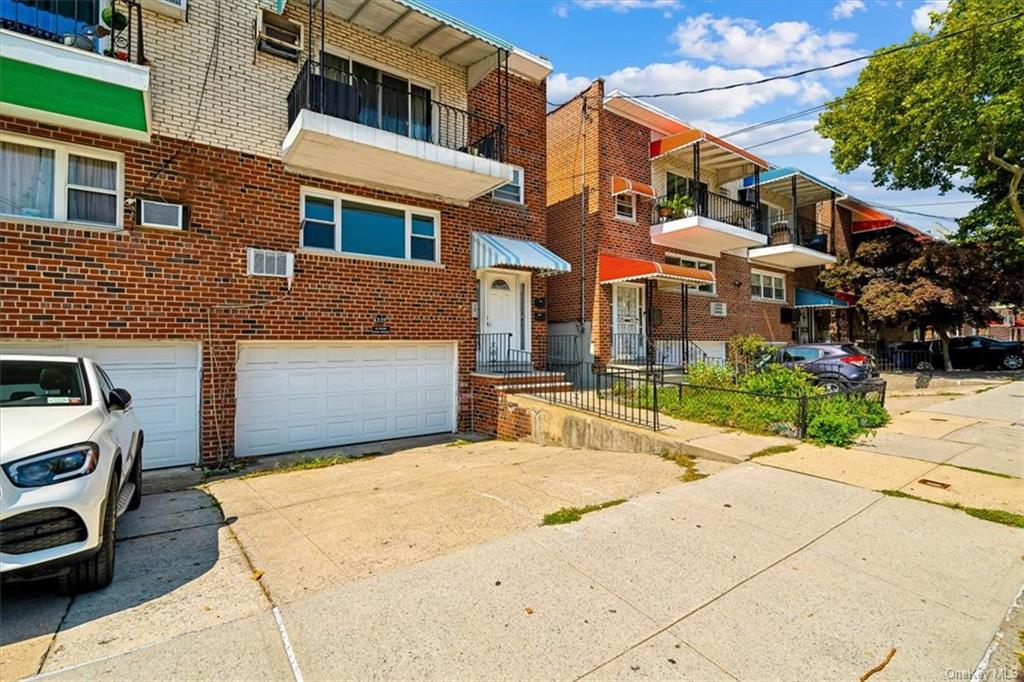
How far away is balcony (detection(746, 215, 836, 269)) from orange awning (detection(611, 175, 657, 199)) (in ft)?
21.1

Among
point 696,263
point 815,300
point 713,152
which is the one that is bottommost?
point 815,300

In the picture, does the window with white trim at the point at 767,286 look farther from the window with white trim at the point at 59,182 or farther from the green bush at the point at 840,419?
the window with white trim at the point at 59,182

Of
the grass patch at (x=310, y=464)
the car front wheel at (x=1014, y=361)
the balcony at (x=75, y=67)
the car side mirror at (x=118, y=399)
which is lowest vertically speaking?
the grass patch at (x=310, y=464)

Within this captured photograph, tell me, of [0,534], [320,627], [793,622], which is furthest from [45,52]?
[793,622]

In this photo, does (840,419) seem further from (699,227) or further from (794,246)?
(794,246)

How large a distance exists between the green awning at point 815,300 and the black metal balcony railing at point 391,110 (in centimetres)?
1611

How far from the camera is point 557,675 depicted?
2.60 m

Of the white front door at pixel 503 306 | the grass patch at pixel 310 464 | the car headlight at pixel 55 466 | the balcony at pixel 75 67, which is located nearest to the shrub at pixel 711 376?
the white front door at pixel 503 306

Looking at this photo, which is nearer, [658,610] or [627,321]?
[658,610]

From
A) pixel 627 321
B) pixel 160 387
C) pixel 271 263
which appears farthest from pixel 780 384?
pixel 160 387

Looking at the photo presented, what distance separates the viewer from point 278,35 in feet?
29.5

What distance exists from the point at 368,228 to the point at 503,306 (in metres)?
3.89

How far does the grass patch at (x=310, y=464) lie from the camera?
7.66 meters

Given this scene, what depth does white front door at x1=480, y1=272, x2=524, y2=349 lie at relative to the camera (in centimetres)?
1211
